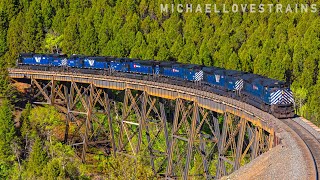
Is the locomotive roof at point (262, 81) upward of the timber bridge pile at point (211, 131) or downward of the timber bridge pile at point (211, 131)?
upward

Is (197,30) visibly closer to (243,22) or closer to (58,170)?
(243,22)

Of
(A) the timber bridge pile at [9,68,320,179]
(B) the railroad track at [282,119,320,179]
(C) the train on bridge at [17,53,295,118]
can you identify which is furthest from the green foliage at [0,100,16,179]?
(B) the railroad track at [282,119,320,179]

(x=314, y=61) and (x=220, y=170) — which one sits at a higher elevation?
(x=314, y=61)

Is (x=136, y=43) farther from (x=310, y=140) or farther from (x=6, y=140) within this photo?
(x=310, y=140)

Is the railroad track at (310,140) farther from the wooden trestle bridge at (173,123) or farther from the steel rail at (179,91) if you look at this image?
the wooden trestle bridge at (173,123)

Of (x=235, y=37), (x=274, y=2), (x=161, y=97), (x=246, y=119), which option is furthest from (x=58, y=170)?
(x=274, y=2)

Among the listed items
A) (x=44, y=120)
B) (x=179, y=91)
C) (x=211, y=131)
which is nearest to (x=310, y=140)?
(x=179, y=91)

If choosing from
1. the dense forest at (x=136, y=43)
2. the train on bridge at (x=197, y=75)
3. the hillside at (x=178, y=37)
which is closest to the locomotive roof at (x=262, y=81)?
the train on bridge at (x=197, y=75)

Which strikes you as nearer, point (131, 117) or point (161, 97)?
point (161, 97)
